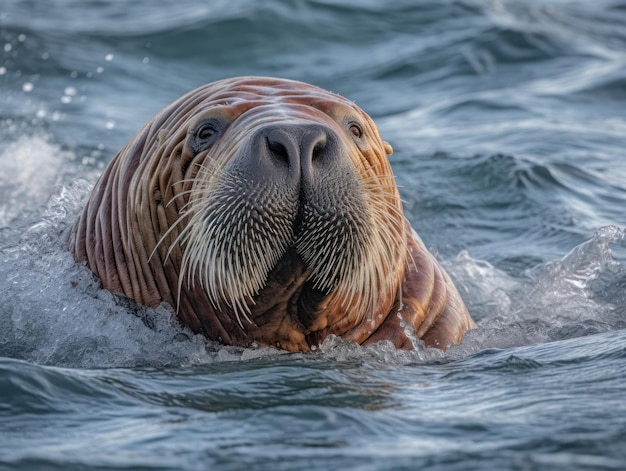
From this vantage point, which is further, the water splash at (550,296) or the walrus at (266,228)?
the water splash at (550,296)

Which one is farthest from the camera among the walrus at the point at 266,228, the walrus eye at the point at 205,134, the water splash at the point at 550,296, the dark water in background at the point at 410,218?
the water splash at the point at 550,296

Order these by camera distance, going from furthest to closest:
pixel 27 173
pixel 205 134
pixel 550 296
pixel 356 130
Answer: pixel 27 173, pixel 550 296, pixel 356 130, pixel 205 134

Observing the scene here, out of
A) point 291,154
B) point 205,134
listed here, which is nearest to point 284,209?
point 291,154

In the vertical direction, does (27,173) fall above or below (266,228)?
below

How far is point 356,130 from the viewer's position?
19.3 ft

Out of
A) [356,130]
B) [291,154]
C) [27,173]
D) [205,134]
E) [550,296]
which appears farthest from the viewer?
[27,173]

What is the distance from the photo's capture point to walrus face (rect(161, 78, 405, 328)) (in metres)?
5.05

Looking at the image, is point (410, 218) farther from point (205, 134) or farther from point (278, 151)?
point (278, 151)

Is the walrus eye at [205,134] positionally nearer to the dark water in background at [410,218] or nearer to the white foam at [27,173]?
the dark water in background at [410,218]

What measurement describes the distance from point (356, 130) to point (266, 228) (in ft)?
3.35

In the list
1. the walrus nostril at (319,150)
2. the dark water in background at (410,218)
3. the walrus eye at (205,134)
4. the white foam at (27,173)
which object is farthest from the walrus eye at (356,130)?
the white foam at (27,173)

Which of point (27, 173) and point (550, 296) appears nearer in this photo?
point (550, 296)

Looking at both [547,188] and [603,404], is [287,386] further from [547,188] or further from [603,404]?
[547,188]

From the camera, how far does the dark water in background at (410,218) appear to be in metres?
4.16
